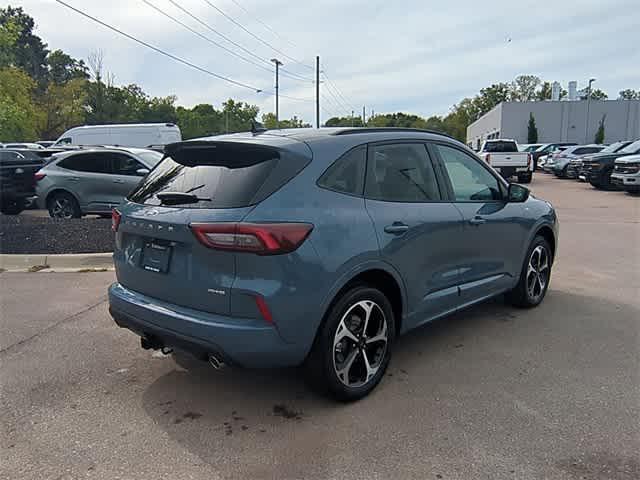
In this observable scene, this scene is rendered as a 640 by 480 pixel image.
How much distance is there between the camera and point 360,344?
11.5 ft

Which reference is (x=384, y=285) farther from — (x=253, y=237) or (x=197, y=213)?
(x=197, y=213)

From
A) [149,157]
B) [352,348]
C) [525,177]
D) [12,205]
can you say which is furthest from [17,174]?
[525,177]

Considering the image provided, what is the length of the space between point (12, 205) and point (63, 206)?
2.16 meters

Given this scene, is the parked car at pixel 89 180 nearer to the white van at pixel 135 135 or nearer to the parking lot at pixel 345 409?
the parking lot at pixel 345 409

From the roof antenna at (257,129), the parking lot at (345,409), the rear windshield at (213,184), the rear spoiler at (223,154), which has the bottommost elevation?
the parking lot at (345,409)

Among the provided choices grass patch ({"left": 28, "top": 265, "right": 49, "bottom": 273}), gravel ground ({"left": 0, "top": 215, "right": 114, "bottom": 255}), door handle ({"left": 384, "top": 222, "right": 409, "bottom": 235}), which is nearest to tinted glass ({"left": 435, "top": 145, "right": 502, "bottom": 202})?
door handle ({"left": 384, "top": 222, "right": 409, "bottom": 235})

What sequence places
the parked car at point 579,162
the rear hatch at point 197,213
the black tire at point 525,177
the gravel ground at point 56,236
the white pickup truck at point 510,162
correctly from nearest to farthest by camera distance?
the rear hatch at point 197,213, the gravel ground at point 56,236, the parked car at point 579,162, the white pickup truck at point 510,162, the black tire at point 525,177

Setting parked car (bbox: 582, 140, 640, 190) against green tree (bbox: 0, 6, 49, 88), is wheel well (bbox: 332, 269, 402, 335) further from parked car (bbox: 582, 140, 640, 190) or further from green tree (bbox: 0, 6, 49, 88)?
green tree (bbox: 0, 6, 49, 88)

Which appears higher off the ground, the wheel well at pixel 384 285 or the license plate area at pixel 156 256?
the license plate area at pixel 156 256

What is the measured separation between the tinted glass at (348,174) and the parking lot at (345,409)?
141cm

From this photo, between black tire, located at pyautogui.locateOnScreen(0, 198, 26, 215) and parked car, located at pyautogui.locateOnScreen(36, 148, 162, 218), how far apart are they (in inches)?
54.9

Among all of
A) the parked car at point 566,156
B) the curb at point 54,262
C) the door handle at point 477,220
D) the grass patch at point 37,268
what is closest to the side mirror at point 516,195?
the door handle at point 477,220

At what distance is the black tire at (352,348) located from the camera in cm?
326

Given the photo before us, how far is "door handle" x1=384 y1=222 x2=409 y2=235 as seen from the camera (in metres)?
3.54
